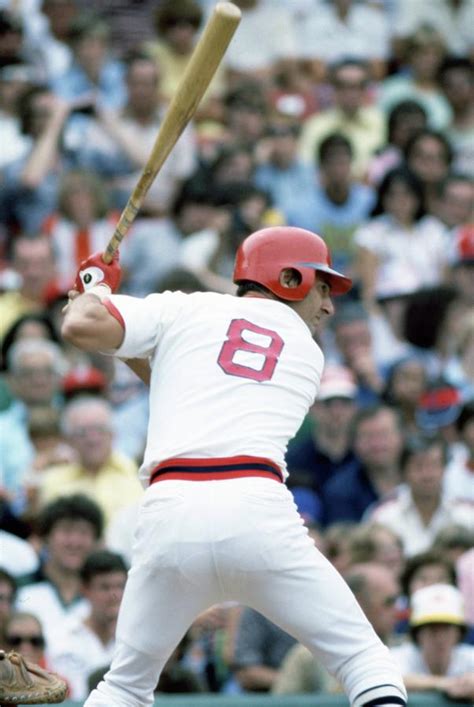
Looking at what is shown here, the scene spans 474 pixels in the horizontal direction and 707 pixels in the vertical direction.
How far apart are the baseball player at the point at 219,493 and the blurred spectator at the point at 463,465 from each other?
12.1ft

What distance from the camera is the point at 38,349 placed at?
9.08m

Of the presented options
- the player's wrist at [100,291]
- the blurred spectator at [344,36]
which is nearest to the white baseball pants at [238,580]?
the player's wrist at [100,291]

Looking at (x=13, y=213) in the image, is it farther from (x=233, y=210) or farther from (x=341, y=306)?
(x=341, y=306)

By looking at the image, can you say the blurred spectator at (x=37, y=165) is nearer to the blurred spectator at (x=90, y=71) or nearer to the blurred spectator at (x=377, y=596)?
the blurred spectator at (x=90, y=71)

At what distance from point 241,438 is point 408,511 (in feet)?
12.3

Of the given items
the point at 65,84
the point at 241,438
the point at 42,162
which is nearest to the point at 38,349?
the point at 42,162

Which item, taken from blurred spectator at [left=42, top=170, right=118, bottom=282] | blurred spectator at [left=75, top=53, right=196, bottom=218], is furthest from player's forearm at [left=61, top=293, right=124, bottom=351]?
blurred spectator at [left=75, top=53, right=196, bottom=218]

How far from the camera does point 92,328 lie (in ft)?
16.5

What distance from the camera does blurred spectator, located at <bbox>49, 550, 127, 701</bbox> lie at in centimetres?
732

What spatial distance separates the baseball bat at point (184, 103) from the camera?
214 inches

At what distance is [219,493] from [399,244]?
6307 millimetres

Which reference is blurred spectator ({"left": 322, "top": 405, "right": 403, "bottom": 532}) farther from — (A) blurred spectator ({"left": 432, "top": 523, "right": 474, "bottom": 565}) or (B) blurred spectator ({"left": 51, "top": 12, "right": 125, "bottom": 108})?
(B) blurred spectator ({"left": 51, "top": 12, "right": 125, "bottom": 108})

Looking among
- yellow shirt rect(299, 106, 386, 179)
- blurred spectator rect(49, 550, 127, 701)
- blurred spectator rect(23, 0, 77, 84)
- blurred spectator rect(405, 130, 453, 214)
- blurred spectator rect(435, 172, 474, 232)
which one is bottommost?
blurred spectator rect(49, 550, 127, 701)

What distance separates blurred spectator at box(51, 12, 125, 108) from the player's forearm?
6568mm
